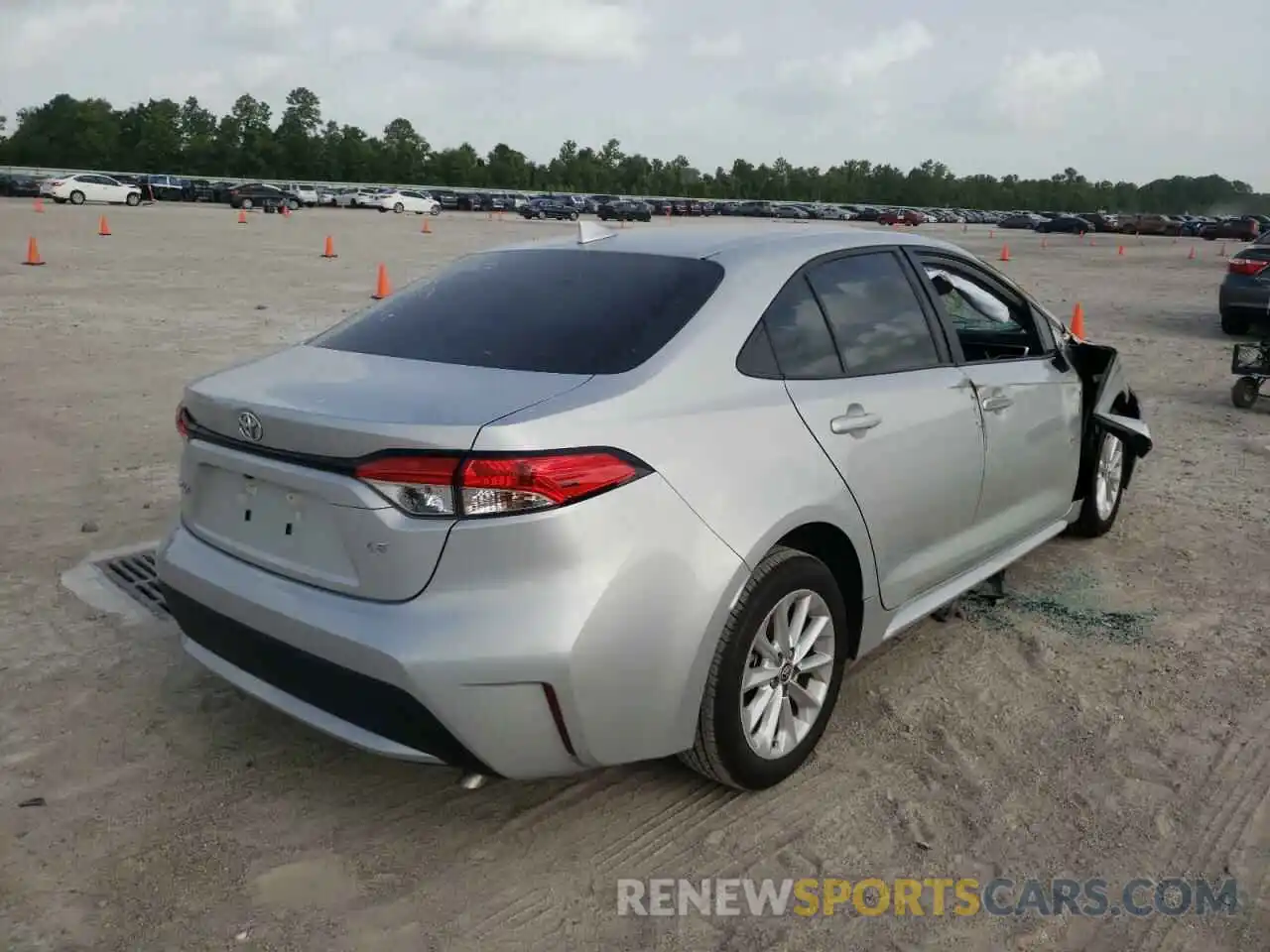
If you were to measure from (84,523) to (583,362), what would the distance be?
389 centimetres

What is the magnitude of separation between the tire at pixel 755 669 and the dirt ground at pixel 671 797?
0.12 m

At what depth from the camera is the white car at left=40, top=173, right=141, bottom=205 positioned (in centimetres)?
4825

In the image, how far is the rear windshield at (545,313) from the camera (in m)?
3.12

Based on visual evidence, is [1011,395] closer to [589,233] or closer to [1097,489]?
[1097,489]

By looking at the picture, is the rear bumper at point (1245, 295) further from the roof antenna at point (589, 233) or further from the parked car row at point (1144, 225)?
the parked car row at point (1144, 225)

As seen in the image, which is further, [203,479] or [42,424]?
[42,424]

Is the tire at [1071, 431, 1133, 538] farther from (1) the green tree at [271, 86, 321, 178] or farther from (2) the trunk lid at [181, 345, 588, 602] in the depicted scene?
(1) the green tree at [271, 86, 321, 178]

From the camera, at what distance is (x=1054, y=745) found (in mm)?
3641

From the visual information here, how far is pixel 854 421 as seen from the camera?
3.46 meters

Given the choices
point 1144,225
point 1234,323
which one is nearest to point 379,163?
point 1144,225

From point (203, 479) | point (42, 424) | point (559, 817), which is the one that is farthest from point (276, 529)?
point (42, 424)

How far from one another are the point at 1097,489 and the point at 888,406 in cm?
241

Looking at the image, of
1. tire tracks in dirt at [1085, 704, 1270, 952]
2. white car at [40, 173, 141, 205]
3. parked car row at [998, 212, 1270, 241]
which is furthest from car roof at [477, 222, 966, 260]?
parked car row at [998, 212, 1270, 241]

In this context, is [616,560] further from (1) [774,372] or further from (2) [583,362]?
(1) [774,372]
